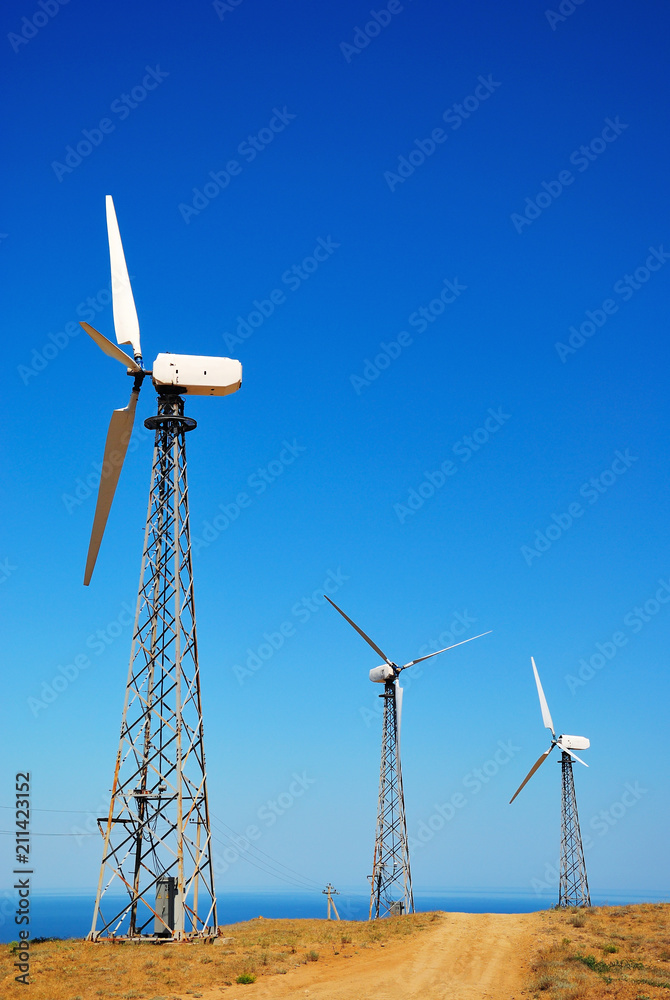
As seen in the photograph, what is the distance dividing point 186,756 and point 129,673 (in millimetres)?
3559

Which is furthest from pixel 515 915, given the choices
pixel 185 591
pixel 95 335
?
pixel 95 335

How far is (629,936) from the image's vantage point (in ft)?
102

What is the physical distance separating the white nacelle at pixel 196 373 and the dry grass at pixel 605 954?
896 inches

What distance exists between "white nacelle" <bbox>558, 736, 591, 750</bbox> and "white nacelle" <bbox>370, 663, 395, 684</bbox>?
749 inches

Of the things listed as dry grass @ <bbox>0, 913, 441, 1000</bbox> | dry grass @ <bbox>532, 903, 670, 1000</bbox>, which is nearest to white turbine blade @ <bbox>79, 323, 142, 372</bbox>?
dry grass @ <bbox>0, 913, 441, 1000</bbox>

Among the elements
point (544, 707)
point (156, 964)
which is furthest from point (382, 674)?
point (156, 964)

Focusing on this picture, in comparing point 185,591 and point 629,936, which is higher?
point 185,591

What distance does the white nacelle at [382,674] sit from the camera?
52.6 meters

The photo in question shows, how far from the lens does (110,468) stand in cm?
3080

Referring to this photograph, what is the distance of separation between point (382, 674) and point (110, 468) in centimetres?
2806

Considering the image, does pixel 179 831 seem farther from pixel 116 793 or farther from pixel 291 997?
pixel 291 997

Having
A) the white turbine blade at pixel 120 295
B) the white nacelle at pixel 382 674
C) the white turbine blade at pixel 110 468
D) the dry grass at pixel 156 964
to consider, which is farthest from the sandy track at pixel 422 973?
the white turbine blade at pixel 120 295

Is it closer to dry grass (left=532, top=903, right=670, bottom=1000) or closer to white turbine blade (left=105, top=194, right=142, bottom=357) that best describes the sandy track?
dry grass (left=532, top=903, right=670, bottom=1000)

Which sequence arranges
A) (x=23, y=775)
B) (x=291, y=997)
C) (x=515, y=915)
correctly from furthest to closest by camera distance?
(x=515, y=915)
(x=23, y=775)
(x=291, y=997)
